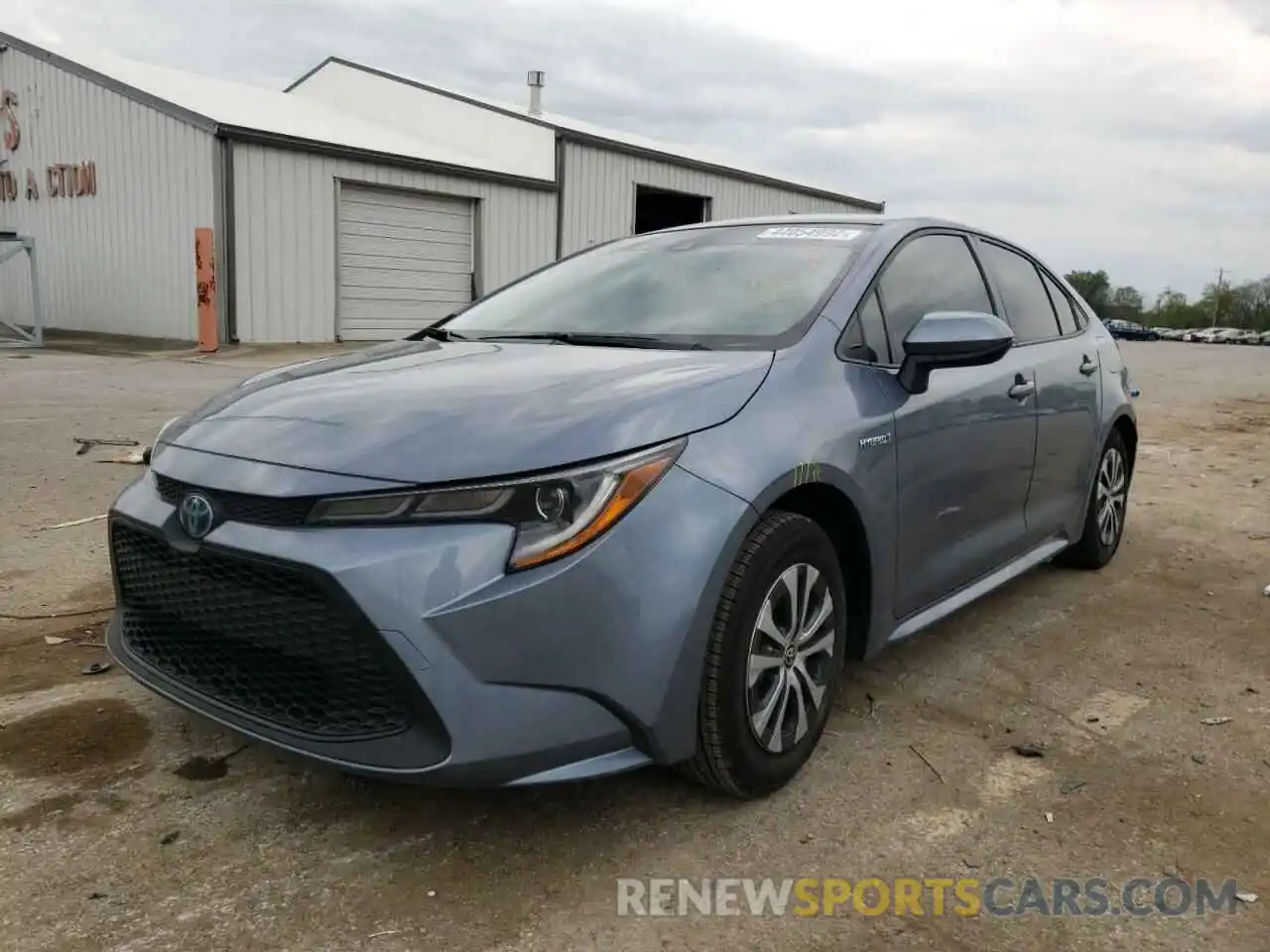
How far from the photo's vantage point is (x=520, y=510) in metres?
2.17

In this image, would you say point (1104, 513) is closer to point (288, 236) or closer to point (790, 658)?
point (790, 658)

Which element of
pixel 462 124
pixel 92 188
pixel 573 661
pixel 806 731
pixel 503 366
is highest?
pixel 462 124

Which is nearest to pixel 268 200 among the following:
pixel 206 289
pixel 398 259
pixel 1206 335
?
pixel 206 289

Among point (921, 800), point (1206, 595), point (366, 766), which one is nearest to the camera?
point (366, 766)

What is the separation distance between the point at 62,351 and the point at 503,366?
15368 mm

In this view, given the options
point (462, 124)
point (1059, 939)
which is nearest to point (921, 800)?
point (1059, 939)

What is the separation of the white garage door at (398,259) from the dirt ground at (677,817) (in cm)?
1416

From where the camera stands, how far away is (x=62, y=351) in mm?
15758

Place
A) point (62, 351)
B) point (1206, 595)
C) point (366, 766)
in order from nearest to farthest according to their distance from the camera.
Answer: point (366, 766), point (1206, 595), point (62, 351)

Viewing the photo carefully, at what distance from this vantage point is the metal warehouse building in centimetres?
1603

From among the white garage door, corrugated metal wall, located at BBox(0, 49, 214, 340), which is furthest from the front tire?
the white garage door

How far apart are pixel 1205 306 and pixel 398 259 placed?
99.8m

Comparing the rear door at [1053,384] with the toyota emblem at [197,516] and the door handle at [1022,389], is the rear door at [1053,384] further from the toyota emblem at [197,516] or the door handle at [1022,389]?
the toyota emblem at [197,516]

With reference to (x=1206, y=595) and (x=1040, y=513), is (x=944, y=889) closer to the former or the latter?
(x=1040, y=513)
